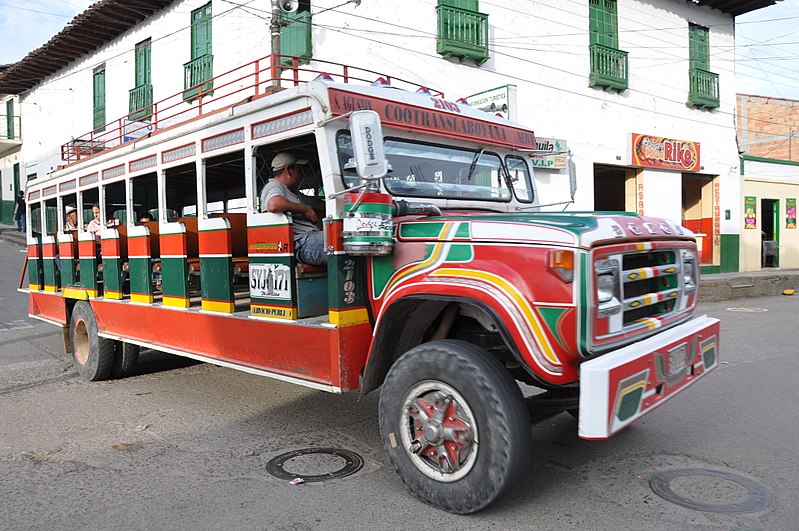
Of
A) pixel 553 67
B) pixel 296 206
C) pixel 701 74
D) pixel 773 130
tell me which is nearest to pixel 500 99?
pixel 553 67

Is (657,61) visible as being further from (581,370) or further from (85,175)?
(581,370)

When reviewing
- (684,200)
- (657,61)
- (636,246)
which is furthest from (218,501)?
(684,200)

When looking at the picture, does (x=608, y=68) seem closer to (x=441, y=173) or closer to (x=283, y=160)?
(x=441, y=173)

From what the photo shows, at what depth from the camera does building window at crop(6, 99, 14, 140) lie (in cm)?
2597

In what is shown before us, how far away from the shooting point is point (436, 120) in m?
4.45

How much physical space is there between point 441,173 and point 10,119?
27899mm

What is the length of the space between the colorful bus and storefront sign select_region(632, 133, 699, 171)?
38.7 feet

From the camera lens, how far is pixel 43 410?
5594 mm

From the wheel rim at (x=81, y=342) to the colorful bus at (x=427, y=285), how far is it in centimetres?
147

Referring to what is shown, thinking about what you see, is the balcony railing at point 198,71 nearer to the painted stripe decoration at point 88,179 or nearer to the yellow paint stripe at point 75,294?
the painted stripe decoration at point 88,179

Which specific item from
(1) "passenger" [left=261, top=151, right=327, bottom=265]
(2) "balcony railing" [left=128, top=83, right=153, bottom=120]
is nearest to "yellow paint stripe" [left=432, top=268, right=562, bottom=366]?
(1) "passenger" [left=261, top=151, right=327, bottom=265]

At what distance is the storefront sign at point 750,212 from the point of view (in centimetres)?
1911

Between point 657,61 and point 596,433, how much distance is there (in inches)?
631

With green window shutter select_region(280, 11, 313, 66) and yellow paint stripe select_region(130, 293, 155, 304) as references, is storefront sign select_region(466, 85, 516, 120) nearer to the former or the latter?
green window shutter select_region(280, 11, 313, 66)
